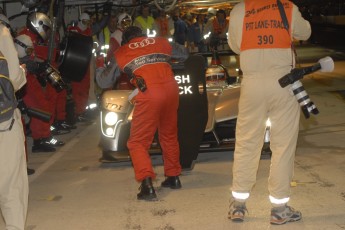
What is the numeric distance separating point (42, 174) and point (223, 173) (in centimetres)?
225

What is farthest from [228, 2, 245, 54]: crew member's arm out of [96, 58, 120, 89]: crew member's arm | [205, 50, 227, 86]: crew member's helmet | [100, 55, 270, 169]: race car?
[205, 50, 227, 86]: crew member's helmet

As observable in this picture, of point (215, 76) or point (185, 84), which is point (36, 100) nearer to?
point (215, 76)

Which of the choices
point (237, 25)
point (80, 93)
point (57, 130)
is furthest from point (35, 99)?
point (237, 25)

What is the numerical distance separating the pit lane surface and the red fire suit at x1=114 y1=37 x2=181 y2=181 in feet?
1.66

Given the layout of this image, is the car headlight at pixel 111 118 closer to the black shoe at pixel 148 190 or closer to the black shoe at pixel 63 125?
the black shoe at pixel 148 190

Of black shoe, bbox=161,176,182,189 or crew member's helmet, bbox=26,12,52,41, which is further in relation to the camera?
crew member's helmet, bbox=26,12,52,41

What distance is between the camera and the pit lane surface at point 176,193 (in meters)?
5.89

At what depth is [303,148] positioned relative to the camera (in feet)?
28.8

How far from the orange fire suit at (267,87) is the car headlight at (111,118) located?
2532 mm

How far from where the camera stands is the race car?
744 centimetres

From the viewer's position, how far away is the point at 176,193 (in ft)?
22.6

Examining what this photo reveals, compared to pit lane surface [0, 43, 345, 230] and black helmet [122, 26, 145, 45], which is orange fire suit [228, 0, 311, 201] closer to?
pit lane surface [0, 43, 345, 230]

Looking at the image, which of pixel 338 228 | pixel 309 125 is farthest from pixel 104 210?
pixel 309 125

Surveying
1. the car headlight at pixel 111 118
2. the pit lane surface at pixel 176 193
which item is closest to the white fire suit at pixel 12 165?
the pit lane surface at pixel 176 193
